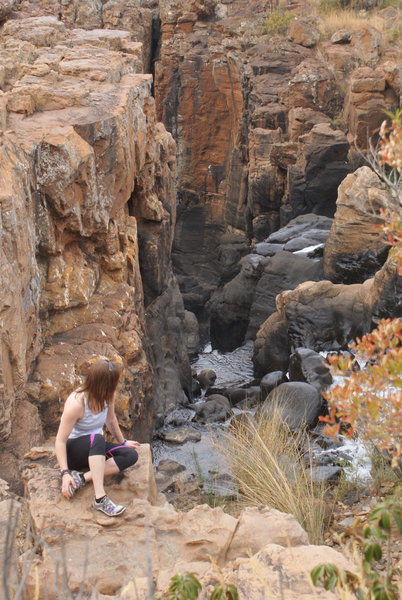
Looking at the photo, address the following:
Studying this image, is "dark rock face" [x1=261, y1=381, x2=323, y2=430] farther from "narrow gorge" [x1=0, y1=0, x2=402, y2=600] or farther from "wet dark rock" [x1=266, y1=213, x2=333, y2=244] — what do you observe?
"wet dark rock" [x1=266, y1=213, x2=333, y2=244]

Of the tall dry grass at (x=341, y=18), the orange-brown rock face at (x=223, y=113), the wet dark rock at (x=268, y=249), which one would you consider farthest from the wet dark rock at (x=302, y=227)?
the tall dry grass at (x=341, y=18)

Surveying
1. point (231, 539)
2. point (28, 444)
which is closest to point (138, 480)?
point (231, 539)

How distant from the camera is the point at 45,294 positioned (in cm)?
942

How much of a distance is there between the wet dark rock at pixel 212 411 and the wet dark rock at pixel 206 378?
317cm

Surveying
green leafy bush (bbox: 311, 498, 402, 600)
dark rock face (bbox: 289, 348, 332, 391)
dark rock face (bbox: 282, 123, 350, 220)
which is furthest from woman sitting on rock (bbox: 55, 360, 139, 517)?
dark rock face (bbox: 282, 123, 350, 220)

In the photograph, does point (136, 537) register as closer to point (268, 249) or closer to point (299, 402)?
point (299, 402)

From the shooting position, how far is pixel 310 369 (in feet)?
45.7

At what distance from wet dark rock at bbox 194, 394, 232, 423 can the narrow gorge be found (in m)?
0.61

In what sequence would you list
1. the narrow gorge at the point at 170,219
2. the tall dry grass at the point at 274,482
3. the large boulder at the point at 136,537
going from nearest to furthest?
the large boulder at the point at 136,537
the narrow gorge at the point at 170,219
the tall dry grass at the point at 274,482

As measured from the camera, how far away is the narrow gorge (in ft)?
17.2

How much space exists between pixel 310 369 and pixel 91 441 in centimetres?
969

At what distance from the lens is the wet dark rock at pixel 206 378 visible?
698 inches

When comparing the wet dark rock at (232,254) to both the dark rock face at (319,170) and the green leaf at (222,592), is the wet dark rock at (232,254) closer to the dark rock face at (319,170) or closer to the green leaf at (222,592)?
the dark rock face at (319,170)

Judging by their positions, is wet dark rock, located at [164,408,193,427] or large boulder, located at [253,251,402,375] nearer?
wet dark rock, located at [164,408,193,427]
